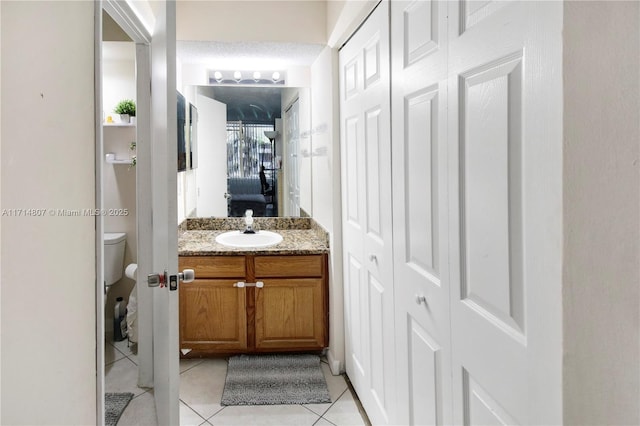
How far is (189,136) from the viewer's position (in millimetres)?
3102

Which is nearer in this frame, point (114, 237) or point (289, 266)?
point (289, 266)

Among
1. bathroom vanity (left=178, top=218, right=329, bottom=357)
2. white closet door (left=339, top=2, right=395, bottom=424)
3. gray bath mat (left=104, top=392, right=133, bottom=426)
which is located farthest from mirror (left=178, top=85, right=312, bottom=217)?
gray bath mat (left=104, top=392, right=133, bottom=426)

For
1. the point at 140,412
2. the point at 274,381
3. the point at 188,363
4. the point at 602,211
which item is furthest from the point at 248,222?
the point at 602,211

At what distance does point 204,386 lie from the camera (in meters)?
2.48

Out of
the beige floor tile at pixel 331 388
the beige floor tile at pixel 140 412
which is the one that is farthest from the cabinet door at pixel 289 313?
the beige floor tile at pixel 140 412

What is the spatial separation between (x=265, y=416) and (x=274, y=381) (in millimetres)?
339

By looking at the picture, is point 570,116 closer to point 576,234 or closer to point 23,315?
point 576,234

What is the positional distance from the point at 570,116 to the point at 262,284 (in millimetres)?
2231

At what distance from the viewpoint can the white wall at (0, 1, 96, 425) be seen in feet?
2.88

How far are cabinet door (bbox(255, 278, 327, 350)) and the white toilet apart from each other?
3.34ft

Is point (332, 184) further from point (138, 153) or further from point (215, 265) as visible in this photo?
point (138, 153)

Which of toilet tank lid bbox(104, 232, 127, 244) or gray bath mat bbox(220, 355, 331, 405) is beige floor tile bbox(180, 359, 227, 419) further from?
toilet tank lid bbox(104, 232, 127, 244)

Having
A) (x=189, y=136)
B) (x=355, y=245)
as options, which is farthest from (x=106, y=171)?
(x=355, y=245)

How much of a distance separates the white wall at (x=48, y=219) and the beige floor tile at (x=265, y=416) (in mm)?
973
